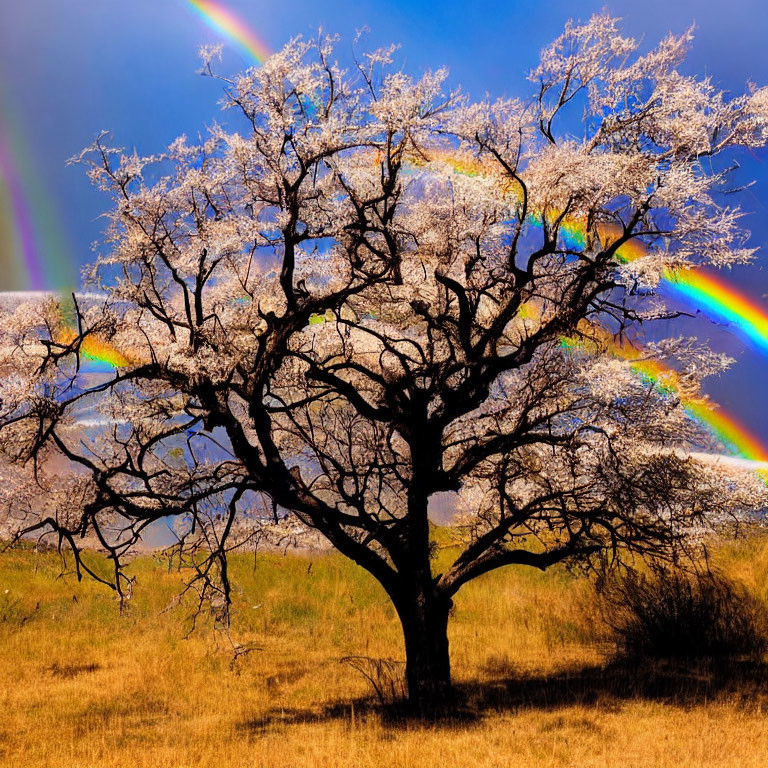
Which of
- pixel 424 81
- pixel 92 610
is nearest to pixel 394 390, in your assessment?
pixel 424 81

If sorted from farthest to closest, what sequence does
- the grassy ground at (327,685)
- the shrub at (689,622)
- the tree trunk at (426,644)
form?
the shrub at (689,622)
the tree trunk at (426,644)
the grassy ground at (327,685)

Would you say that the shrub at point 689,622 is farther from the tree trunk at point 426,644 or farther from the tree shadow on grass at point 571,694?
the tree trunk at point 426,644

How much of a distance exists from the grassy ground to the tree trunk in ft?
1.85

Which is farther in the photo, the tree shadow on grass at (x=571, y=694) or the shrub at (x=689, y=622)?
the shrub at (x=689, y=622)

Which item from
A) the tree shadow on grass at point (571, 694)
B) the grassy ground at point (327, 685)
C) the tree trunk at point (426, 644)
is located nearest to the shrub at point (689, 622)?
the tree shadow on grass at point (571, 694)

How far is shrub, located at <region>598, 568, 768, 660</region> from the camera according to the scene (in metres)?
15.0

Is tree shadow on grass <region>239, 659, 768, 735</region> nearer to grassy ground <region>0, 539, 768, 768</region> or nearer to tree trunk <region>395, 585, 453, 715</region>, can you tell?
grassy ground <region>0, 539, 768, 768</region>

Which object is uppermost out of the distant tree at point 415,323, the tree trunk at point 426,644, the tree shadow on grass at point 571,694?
the distant tree at point 415,323

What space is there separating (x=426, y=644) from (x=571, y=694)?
257 centimetres

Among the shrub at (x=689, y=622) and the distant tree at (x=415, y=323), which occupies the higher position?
the distant tree at (x=415, y=323)

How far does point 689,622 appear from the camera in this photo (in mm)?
15078

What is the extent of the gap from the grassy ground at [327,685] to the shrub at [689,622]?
3.00 ft

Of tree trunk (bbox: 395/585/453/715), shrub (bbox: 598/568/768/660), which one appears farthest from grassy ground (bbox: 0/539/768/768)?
shrub (bbox: 598/568/768/660)

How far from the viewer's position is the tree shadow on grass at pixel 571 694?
1123 centimetres
